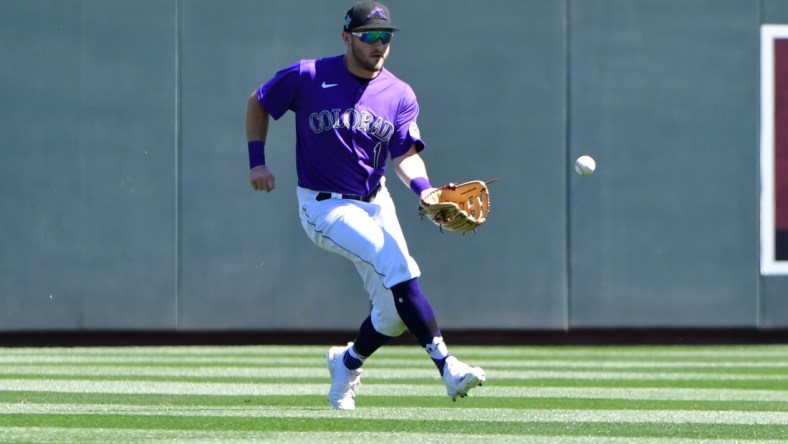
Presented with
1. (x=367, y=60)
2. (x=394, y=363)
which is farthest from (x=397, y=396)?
(x=394, y=363)

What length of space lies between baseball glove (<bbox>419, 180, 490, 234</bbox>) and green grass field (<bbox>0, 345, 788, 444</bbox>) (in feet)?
2.90

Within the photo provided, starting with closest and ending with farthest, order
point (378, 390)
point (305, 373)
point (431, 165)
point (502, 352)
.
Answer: point (378, 390) < point (305, 373) < point (502, 352) < point (431, 165)

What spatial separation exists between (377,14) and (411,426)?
6.74 feet

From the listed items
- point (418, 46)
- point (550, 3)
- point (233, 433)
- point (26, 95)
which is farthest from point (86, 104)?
point (233, 433)

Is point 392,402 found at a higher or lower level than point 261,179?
lower

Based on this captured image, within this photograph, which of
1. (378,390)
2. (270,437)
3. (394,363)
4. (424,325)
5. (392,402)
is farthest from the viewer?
(394,363)

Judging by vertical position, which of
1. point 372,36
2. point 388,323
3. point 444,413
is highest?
point 372,36

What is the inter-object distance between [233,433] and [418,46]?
776 cm

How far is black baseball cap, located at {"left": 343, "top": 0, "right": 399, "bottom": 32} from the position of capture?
7.01m

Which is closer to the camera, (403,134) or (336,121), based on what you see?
(336,121)

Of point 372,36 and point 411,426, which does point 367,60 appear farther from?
point 411,426

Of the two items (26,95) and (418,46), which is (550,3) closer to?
(418,46)

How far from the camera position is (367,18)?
702 centimetres

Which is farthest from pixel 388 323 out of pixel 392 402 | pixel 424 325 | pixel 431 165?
pixel 431 165
